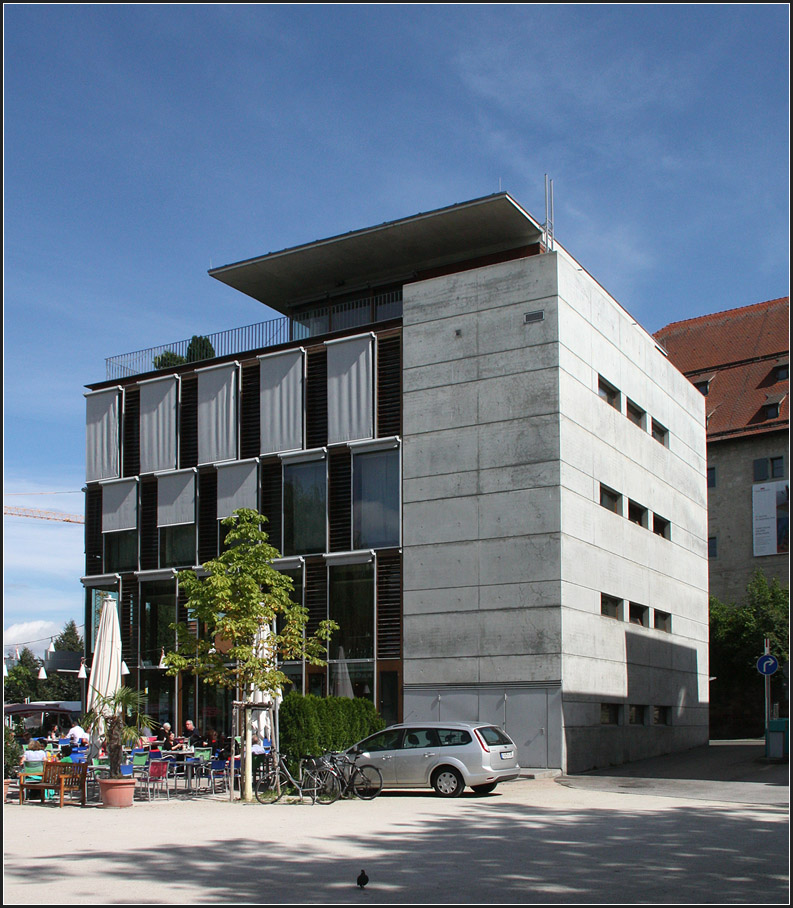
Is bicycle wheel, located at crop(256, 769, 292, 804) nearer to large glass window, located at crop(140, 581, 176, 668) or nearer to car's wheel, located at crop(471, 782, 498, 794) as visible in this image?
car's wheel, located at crop(471, 782, 498, 794)

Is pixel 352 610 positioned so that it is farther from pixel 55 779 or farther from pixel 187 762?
pixel 55 779

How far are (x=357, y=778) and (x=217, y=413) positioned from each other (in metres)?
16.7

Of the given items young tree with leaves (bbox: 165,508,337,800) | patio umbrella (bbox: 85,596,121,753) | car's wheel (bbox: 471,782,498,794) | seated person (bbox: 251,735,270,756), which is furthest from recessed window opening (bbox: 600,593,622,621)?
patio umbrella (bbox: 85,596,121,753)

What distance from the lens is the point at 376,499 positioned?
32312 mm

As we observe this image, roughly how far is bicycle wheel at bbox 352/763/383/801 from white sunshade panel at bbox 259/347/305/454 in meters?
13.8

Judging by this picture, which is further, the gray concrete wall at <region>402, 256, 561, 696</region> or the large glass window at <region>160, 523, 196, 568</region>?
the large glass window at <region>160, 523, 196, 568</region>

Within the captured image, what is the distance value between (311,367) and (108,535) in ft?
31.1

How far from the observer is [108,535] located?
37.5 m

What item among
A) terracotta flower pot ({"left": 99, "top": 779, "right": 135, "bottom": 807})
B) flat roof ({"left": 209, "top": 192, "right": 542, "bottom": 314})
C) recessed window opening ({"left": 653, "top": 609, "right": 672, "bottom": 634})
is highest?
flat roof ({"left": 209, "top": 192, "right": 542, "bottom": 314})

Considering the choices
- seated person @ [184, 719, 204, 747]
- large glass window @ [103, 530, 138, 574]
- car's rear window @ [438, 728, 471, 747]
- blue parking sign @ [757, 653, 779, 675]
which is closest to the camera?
car's rear window @ [438, 728, 471, 747]

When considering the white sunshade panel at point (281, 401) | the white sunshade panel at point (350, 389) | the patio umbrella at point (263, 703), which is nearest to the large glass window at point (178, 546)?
the white sunshade panel at point (281, 401)

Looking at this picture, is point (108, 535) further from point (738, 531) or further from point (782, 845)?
point (738, 531)

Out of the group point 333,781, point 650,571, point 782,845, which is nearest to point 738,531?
point 650,571

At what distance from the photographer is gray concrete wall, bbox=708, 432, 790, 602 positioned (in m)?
56.8
